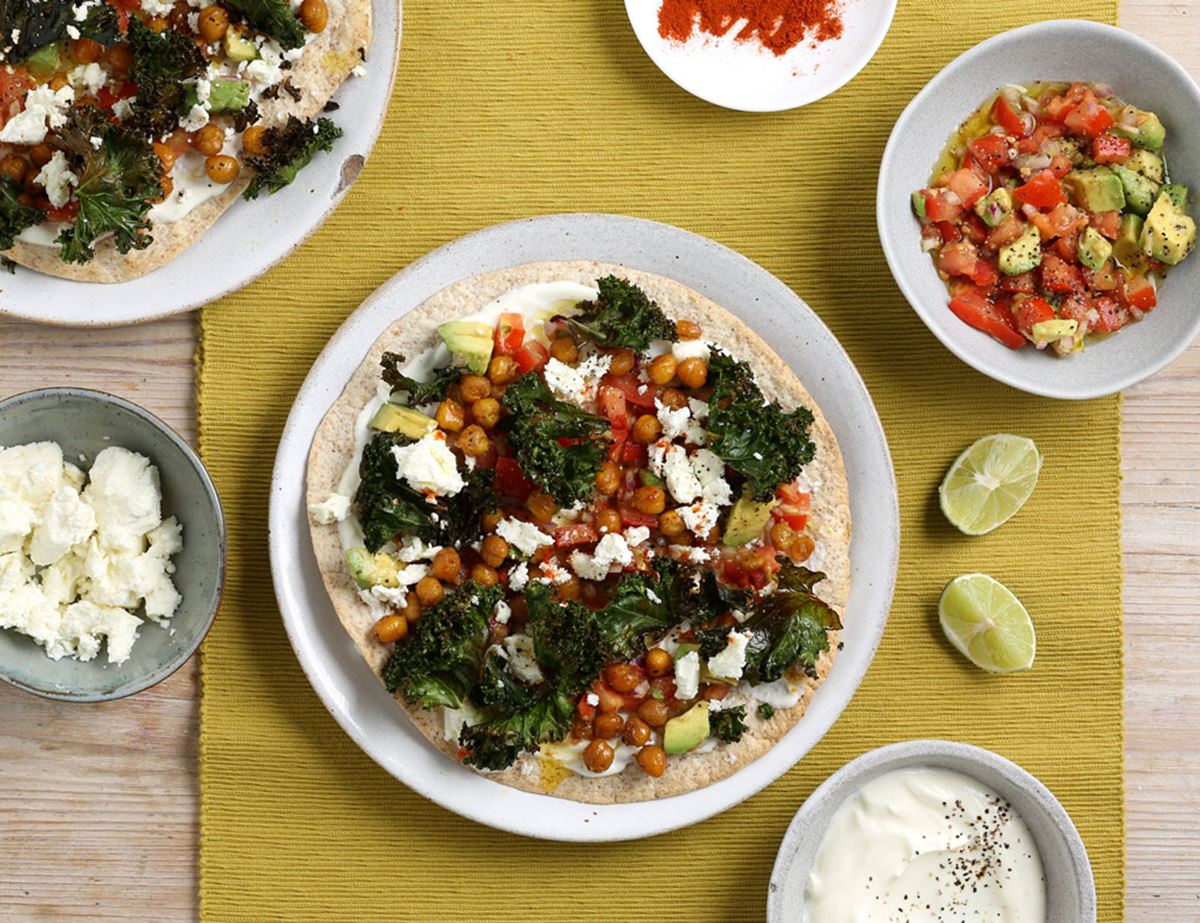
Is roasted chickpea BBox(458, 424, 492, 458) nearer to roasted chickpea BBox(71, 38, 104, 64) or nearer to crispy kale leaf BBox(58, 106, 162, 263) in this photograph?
crispy kale leaf BBox(58, 106, 162, 263)

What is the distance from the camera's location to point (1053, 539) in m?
4.75

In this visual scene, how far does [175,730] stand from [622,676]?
1863 millimetres

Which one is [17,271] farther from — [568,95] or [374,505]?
[568,95]

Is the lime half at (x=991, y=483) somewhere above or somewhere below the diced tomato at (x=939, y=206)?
below

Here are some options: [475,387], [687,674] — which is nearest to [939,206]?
[475,387]

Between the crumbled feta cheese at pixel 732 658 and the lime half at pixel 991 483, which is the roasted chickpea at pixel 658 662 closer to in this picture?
the crumbled feta cheese at pixel 732 658

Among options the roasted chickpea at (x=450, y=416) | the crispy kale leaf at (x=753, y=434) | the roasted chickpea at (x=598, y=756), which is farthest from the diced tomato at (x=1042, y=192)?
the roasted chickpea at (x=598, y=756)

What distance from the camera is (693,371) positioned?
4.24 m

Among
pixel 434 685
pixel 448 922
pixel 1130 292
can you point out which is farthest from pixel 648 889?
pixel 1130 292

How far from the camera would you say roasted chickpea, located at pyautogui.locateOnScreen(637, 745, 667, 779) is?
14.0ft

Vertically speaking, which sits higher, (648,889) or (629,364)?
(629,364)

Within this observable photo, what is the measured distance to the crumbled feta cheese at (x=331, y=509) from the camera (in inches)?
167

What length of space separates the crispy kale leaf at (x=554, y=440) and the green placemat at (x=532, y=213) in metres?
0.91

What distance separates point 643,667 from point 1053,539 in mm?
1755
